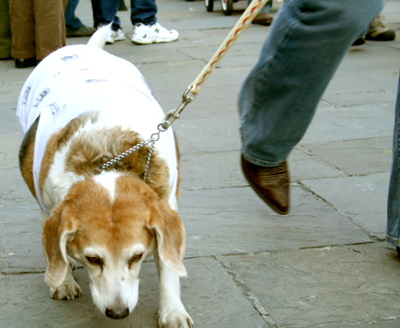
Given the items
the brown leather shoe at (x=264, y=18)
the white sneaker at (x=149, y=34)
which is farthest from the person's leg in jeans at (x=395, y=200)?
the brown leather shoe at (x=264, y=18)

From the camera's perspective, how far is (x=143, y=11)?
27.1ft

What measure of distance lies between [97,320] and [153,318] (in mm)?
242

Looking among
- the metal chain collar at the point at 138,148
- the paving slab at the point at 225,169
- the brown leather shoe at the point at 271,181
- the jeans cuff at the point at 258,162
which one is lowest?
the paving slab at the point at 225,169

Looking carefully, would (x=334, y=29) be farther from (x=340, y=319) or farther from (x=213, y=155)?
(x=213, y=155)

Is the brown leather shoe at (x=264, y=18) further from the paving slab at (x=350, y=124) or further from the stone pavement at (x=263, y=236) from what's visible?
the paving slab at (x=350, y=124)

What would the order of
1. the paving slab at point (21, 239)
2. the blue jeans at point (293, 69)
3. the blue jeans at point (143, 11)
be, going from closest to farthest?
1. the blue jeans at point (293, 69)
2. the paving slab at point (21, 239)
3. the blue jeans at point (143, 11)

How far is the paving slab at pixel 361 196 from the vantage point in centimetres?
318

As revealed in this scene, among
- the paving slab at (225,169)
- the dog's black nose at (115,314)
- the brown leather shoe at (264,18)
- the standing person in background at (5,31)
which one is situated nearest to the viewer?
the dog's black nose at (115,314)

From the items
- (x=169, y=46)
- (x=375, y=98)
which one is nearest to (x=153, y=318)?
(x=375, y=98)

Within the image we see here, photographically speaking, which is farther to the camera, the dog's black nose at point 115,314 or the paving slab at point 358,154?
the paving slab at point 358,154

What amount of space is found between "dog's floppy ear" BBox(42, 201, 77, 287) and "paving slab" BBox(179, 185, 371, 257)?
0.90 m

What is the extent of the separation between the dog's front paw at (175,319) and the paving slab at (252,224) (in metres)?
0.57

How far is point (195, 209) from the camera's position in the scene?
339 centimetres

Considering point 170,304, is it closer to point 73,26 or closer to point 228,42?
point 228,42
